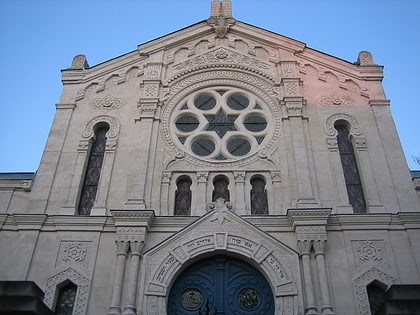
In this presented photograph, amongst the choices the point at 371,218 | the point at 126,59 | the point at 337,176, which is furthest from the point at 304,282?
the point at 126,59

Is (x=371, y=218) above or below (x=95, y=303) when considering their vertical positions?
above

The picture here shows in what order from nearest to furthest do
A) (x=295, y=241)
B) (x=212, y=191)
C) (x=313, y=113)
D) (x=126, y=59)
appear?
(x=295, y=241) → (x=212, y=191) → (x=313, y=113) → (x=126, y=59)

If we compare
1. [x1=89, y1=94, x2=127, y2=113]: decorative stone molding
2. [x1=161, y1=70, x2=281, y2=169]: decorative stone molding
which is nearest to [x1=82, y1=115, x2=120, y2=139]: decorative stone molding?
[x1=89, y1=94, x2=127, y2=113]: decorative stone molding

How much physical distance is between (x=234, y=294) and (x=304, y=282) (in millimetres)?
1824

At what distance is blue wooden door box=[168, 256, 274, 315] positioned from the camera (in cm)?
1206

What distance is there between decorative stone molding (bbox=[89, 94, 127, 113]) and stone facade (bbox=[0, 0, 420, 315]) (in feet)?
0.14

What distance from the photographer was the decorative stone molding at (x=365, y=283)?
38.6 feet

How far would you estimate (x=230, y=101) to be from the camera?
16609 millimetres

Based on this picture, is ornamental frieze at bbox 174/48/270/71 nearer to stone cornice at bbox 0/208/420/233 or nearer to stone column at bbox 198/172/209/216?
stone column at bbox 198/172/209/216

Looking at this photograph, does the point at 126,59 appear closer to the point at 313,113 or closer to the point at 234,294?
the point at 313,113

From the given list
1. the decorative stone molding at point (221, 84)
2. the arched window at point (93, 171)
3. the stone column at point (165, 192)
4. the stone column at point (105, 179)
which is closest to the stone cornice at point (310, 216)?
the decorative stone molding at point (221, 84)

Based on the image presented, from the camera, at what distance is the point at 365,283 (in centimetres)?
1216

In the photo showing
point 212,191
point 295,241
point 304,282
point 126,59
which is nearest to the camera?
point 304,282

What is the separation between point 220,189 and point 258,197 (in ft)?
3.82
